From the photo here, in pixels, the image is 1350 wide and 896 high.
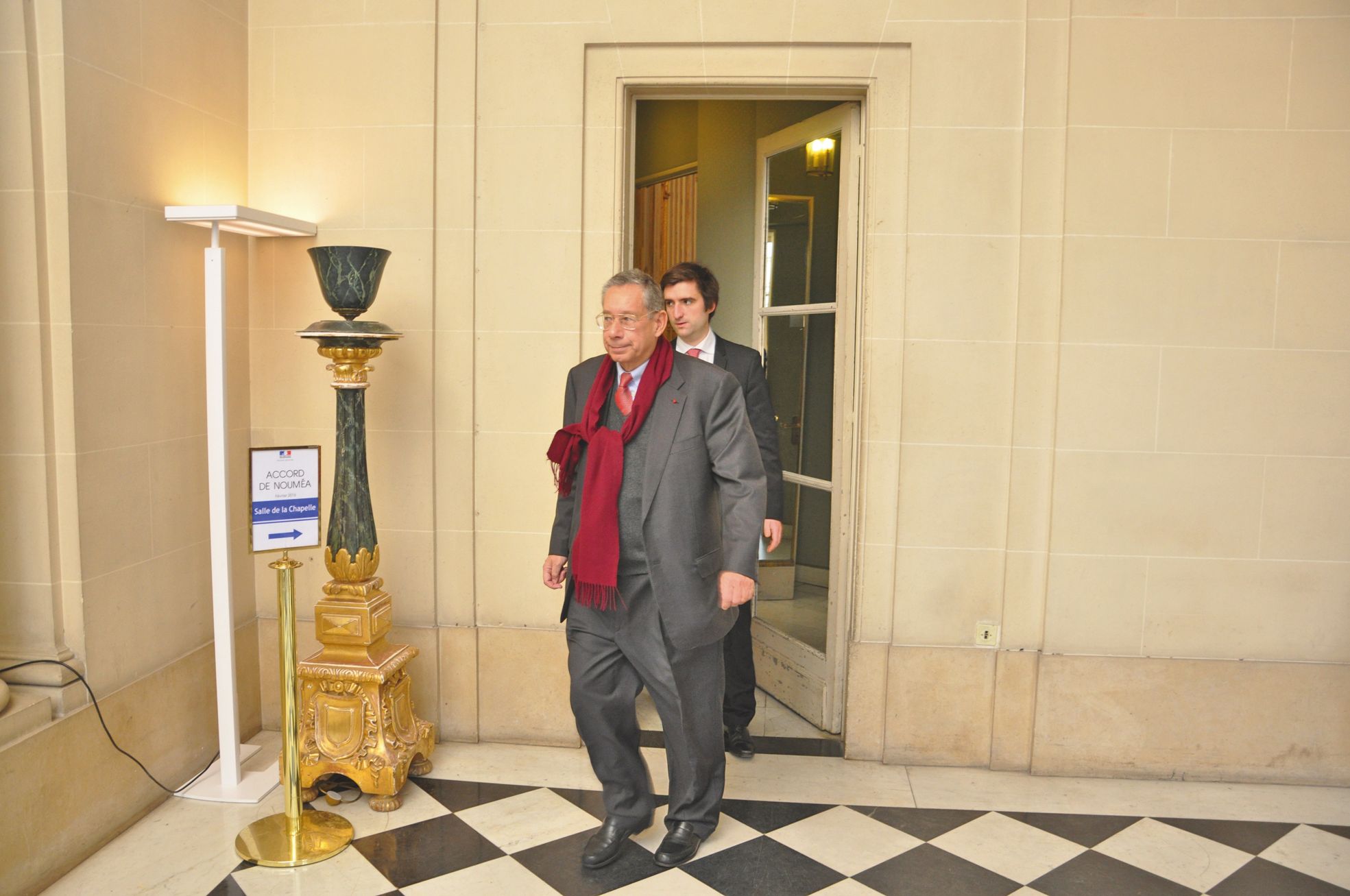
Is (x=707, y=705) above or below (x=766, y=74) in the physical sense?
below

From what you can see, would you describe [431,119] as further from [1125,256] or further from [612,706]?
[1125,256]

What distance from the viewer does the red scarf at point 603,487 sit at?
280 centimetres

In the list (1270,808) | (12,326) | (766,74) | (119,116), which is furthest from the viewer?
(766,74)

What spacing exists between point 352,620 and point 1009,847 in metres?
2.18

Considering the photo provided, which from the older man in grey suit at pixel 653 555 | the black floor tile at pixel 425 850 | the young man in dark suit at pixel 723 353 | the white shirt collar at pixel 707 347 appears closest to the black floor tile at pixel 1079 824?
the older man in grey suit at pixel 653 555

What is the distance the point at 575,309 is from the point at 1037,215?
5.47 ft

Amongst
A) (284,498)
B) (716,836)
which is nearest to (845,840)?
(716,836)

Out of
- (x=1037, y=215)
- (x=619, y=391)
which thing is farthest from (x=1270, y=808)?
(x=619, y=391)

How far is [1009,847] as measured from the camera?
9.97 ft

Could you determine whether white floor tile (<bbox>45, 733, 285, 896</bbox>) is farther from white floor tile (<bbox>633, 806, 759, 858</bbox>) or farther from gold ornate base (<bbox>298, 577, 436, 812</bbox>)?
white floor tile (<bbox>633, 806, 759, 858</bbox>)

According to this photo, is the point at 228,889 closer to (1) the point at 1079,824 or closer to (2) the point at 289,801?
(2) the point at 289,801

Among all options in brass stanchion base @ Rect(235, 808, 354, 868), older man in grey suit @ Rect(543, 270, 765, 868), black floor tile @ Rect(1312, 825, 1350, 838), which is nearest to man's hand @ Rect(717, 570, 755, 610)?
older man in grey suit @ Rect(543, 270, 765, 868)

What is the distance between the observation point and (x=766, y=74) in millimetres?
3586

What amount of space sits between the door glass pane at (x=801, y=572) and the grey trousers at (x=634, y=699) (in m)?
1.23
